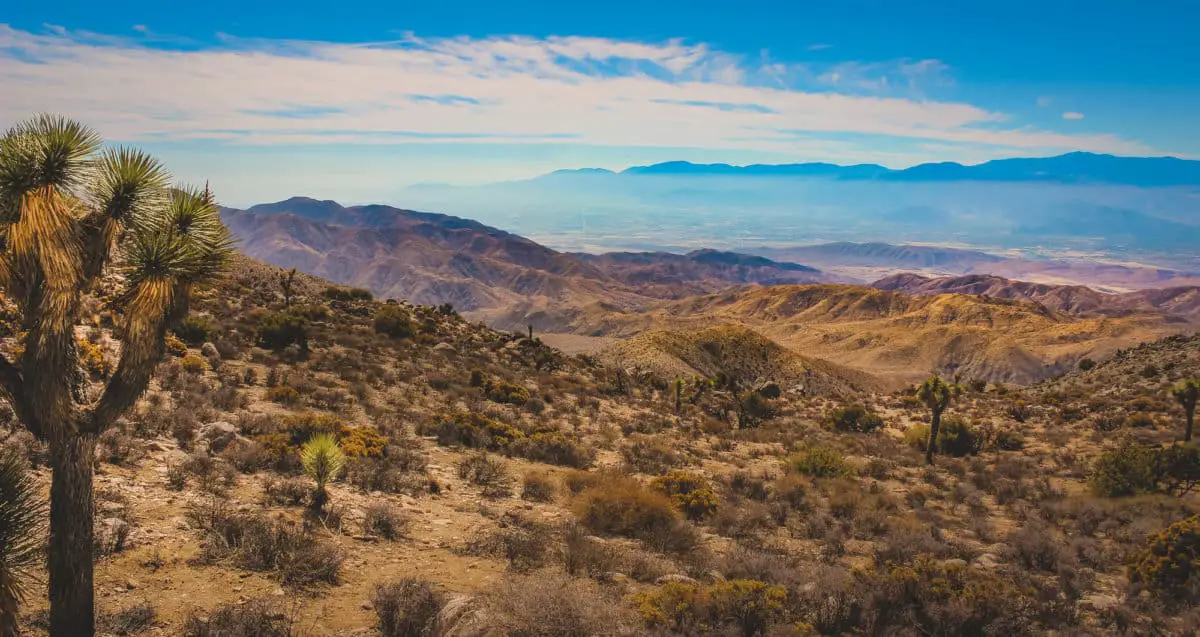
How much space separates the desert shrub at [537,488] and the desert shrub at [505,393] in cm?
901

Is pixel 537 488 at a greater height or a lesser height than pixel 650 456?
greater

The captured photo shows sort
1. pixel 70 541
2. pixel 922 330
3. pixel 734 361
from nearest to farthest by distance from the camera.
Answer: pixel 70 541
pixel 734 361
pixel 922 330

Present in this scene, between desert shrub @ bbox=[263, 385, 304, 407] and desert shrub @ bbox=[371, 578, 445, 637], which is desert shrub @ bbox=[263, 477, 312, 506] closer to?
desert shrub @ bbox=[371, 578, 445, 637]

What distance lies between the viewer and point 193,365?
1680 cm

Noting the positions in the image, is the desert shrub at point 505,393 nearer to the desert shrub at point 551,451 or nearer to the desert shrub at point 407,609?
the desert shrub at point 551,451

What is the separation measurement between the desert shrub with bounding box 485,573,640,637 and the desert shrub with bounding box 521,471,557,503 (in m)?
4.91

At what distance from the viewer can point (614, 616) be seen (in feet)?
21.0

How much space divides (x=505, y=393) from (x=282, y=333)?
349 inches

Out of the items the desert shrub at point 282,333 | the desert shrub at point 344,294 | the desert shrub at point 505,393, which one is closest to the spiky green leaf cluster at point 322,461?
the desert shrub at point 505,393

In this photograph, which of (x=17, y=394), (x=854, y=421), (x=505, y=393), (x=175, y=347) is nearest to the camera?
(x=17, y=394)

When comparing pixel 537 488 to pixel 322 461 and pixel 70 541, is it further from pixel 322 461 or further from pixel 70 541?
pixel 70 541

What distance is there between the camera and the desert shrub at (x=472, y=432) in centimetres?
1511

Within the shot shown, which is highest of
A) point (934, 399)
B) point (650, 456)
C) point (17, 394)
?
point (17, 394)

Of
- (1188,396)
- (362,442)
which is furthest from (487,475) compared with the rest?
(1188,396)
